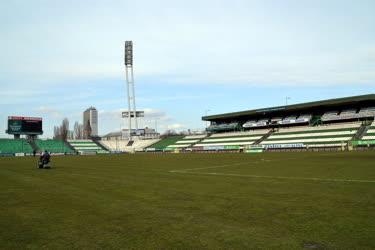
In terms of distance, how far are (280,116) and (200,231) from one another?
10809cm

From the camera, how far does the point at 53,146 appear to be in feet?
386

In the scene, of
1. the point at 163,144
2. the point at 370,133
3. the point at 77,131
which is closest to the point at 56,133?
the point at 77,131

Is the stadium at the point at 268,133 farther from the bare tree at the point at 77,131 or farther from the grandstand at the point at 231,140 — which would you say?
the bare tree at the point at 77,131

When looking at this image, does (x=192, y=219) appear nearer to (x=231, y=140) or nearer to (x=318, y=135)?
(x=318, y=135)

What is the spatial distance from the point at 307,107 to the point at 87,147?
76021mm

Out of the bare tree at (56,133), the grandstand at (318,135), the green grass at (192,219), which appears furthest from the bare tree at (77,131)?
the green grass at (192,219)

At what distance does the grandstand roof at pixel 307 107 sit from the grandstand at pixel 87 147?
4443 cm

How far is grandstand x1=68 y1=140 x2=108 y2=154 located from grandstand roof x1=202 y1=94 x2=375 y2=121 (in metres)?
44.4

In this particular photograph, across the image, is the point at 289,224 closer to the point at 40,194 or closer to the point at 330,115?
the point at 40,194

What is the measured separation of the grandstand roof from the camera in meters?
87.9

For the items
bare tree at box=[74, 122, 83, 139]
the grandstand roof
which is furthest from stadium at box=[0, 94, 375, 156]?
bare tree at box=[74, 122, 83, 139]

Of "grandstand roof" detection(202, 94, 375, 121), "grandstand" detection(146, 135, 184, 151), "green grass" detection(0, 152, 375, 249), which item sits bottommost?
"green grass" detection(0, 152, 375, 249)

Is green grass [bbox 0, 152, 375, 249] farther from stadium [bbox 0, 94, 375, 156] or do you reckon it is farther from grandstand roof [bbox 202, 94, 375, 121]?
grandstand roof [bbox 202, 94, 375, 121]

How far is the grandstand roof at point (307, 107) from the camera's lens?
87881 mm
